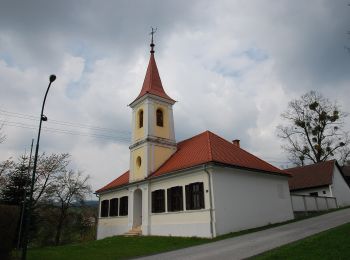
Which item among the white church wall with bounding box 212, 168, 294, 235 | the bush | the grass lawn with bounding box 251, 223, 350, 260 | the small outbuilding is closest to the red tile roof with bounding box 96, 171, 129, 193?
the white church wall with bounding box 212, 168, 294, 235

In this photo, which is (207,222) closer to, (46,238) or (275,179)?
(275,179)

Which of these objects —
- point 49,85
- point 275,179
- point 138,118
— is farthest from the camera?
point 138,118

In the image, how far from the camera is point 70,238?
40.6 meters

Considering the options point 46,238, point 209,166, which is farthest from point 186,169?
point 46,238

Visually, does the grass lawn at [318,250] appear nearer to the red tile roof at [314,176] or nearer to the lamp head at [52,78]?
the lamp head at [52,78]

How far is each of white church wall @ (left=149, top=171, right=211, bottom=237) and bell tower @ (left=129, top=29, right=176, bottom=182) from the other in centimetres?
232

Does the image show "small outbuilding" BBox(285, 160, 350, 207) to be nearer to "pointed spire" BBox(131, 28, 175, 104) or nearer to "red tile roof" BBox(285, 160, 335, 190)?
"red tile roof" BBox(285, 160, 335, 190)

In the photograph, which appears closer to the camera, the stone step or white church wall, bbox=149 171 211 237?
white church wall, bbox=149 171 211 237

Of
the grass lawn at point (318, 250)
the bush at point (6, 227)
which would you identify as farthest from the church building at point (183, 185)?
the bush at point (6, 227)

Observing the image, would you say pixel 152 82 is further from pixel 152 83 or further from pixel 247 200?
pixel 247 200

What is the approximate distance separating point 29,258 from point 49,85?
743 cm

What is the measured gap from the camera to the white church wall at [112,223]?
27.5 m

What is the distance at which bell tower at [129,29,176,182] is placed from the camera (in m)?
25.5

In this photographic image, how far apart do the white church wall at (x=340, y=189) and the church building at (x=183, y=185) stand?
12527mm
